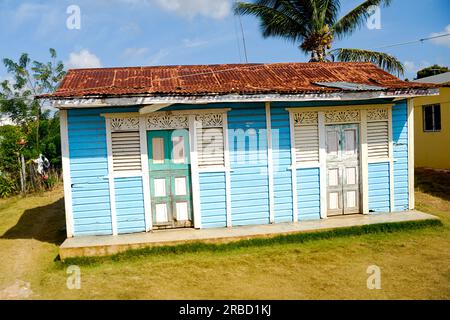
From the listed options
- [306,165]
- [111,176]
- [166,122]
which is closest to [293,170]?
[306,165]

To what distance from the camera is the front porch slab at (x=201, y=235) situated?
20.7 ft

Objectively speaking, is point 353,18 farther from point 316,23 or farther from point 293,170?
point 293,170

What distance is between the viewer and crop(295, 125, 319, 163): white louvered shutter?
739 centimetres

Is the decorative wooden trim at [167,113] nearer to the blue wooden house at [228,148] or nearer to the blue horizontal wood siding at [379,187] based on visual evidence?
the blue wooden house at [228,148]

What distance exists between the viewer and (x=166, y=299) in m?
4.86

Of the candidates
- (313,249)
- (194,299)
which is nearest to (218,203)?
(313,249)

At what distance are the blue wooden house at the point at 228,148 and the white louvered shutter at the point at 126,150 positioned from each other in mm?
19

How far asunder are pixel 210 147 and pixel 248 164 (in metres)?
0.81

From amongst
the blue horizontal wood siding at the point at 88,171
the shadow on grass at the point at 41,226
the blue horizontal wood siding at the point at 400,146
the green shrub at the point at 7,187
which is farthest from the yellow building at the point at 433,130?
the green shrub at the point at 7,187

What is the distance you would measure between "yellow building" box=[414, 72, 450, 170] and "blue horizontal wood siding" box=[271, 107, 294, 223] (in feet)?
31.6

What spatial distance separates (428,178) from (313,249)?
8.39m

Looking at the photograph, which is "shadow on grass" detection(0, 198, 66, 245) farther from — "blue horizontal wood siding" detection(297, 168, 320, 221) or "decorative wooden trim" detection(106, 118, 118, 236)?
"blue horizontal wood siding" detection(297, 168, 320, 221)

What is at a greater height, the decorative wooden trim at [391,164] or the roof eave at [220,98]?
the roof eave at [220,98]

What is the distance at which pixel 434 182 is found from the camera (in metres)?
12.1
